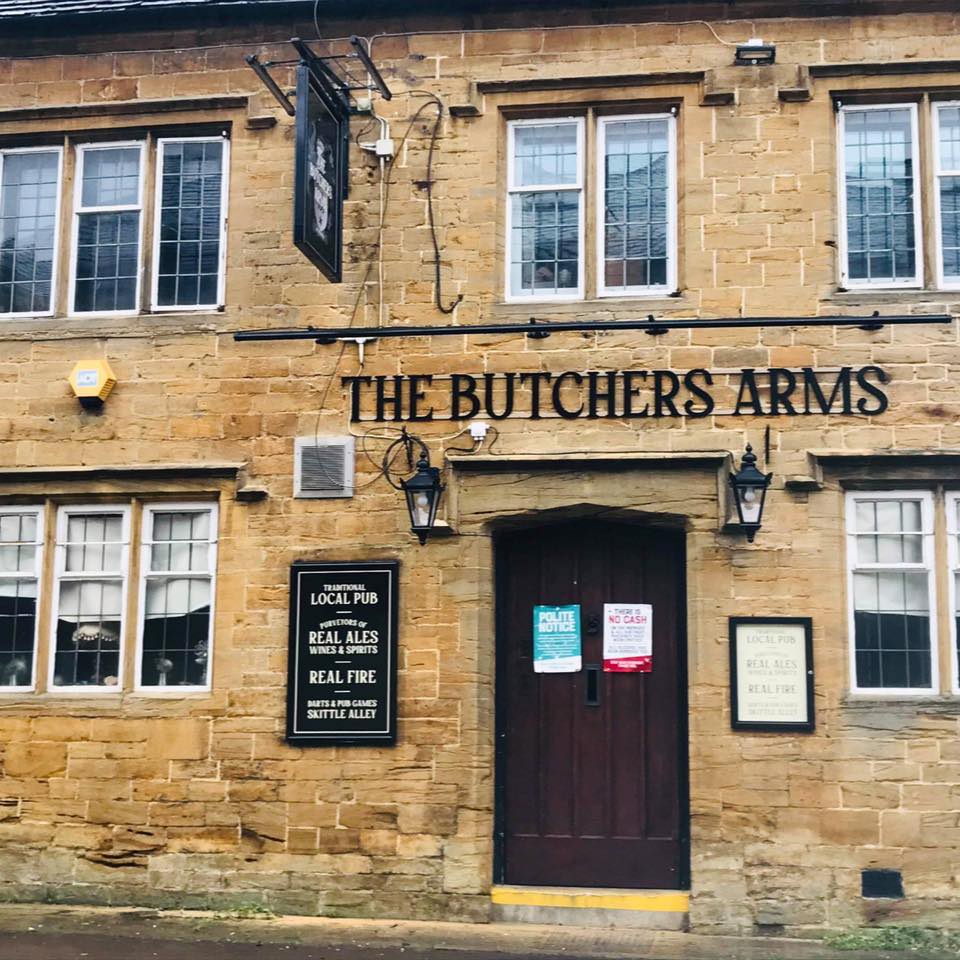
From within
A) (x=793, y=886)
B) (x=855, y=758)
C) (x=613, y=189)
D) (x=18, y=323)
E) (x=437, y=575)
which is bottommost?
(x=793, y=886)

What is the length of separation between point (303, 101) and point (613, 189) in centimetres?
261

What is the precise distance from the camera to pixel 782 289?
999 centimetres

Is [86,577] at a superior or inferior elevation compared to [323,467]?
inferior

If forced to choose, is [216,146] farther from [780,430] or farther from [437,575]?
[780,430]

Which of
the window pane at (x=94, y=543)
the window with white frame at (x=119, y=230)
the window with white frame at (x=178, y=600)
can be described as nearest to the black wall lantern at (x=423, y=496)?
the window with white frame at (x=178, y=600)

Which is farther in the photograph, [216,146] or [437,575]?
[216,146]

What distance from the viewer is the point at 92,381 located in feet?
34.3

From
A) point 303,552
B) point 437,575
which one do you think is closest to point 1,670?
point 303,552

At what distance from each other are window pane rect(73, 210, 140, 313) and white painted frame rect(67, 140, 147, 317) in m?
0.02

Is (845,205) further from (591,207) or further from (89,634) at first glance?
(89,634)

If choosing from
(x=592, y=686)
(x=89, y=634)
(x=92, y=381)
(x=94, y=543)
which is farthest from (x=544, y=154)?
(x=89, y=634)

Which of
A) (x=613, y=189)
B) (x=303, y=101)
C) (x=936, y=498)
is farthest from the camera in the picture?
(x=613, y=189)

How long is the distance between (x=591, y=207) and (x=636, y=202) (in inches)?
13.8

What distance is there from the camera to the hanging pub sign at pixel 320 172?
9117mm
